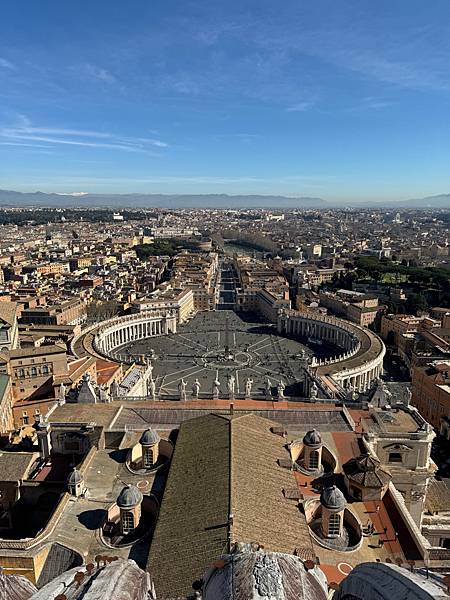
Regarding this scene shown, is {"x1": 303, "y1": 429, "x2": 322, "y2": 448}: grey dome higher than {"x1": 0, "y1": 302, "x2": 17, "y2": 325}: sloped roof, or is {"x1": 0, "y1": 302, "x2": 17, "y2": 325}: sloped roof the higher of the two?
{"x1": 303, "y1": 429, "x2": 322, "y2": 448}: grey dome

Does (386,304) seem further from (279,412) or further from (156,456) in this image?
(156,456)

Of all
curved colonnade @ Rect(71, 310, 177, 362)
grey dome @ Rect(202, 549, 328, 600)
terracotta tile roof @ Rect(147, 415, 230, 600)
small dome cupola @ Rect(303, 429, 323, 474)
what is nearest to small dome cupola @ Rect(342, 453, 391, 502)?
small dome cupola @ Rect(303, 429, 323, 474)

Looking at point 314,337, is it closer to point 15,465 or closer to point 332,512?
point 15,465

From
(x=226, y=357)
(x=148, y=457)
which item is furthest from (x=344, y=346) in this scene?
(x=148, y=457)

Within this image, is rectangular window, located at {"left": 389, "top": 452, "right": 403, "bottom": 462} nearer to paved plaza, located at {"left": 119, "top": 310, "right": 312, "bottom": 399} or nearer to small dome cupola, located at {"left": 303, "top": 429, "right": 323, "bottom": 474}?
small dome cupola, located at {"left": 303, "top": 429, "right": 323, "bottom": 474}

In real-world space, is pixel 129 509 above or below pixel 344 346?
above

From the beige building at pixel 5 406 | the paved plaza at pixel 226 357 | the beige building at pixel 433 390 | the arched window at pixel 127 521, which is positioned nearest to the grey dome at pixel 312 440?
the arched window at pixel 127 521

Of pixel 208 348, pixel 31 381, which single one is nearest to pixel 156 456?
pixel 31 381
